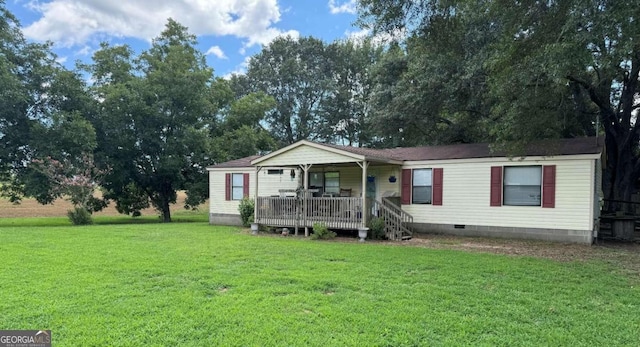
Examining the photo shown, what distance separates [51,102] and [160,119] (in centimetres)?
466

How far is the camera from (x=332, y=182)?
46.3 ft

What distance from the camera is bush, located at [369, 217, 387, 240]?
11.1 m

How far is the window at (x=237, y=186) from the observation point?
15857 mm

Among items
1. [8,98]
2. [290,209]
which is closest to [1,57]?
[8,98]

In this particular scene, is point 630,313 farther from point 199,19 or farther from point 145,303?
point 199,19

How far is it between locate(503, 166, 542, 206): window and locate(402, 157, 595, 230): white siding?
15 cm

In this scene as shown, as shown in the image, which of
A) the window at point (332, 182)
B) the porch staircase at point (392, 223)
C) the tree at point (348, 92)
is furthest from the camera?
the tree at point (348, 92)

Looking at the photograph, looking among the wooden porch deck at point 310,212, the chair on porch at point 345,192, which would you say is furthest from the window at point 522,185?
the chair on porch at point 345,192

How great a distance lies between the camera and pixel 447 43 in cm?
850

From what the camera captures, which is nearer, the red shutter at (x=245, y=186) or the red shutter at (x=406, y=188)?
the red shutter at (x=406, y=188)

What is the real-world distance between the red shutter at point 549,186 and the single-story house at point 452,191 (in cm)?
2

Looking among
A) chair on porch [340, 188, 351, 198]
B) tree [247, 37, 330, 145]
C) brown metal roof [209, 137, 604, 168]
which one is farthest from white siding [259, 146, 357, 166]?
tree [247, 37, 330, 145]

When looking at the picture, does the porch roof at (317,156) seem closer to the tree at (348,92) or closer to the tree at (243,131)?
the tree at (243,131)

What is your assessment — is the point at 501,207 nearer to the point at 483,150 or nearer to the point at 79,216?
the point at 483,150
